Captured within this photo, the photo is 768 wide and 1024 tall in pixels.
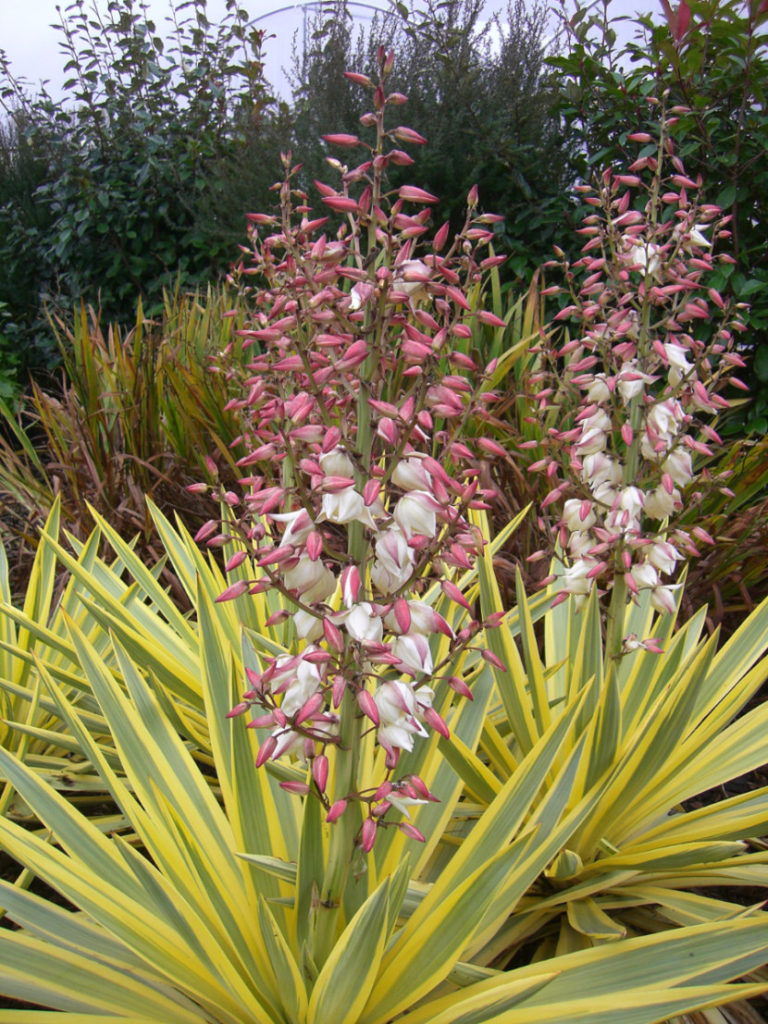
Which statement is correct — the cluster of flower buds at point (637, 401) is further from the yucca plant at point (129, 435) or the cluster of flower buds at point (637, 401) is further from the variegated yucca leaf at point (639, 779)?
the yucca plant at point (129, 435)

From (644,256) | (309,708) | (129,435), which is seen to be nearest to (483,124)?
(129,435)

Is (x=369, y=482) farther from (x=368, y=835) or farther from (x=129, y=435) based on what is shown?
(x=129, y=435)

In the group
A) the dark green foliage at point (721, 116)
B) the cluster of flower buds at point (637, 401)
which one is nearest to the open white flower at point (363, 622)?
the cluster of flower buds at point (637, 401)

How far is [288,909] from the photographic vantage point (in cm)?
126

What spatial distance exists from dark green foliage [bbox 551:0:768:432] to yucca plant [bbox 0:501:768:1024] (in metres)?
2.65

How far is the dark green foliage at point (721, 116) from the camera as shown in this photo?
3.27m

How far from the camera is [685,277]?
1.51 m

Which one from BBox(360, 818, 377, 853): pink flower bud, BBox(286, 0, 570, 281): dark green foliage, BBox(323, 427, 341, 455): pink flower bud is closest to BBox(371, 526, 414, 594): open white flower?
BBox(323, 427, 341, 455): pink flower bud

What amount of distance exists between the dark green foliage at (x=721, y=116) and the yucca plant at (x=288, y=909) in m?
2.65

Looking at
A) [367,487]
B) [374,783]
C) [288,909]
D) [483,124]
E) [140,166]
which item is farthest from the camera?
[140,166]

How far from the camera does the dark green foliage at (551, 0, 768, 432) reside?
327 centimetres

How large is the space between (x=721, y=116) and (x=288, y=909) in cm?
361

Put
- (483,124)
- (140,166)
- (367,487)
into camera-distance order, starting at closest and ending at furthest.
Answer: (367,487) < (483,124) < (140,166)

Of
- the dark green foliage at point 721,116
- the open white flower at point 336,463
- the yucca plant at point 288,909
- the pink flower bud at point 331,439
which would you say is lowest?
the yucca plant at point 288,909
